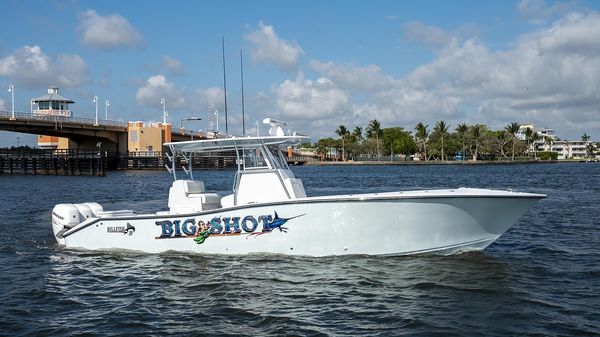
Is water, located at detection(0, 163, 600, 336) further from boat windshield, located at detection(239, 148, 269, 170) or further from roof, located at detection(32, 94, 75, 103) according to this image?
roof, located at detection(32, 94, 75, 103)

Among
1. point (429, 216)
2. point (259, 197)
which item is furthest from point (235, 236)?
point (429, 216)

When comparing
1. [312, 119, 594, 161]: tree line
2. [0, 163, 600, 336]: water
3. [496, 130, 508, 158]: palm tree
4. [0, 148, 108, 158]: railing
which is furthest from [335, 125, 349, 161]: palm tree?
[0, 163, 600, 336]: water

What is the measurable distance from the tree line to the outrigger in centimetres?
14464

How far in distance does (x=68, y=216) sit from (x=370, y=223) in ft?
26.4

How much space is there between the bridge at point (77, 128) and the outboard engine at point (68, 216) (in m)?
65.4

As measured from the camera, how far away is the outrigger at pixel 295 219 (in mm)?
12047

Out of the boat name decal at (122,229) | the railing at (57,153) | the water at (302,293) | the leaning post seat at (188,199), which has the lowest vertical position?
the water at (302,293)

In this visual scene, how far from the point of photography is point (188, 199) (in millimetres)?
13766

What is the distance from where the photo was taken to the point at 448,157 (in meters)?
163

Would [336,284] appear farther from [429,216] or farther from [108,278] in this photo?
[108,278]

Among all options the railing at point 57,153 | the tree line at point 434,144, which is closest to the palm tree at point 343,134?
the tree line at point 434,144

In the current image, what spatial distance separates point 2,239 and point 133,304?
32.0 feet

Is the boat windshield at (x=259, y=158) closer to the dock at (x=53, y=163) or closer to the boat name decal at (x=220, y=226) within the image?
the boat name decal at (x=220, y=226)

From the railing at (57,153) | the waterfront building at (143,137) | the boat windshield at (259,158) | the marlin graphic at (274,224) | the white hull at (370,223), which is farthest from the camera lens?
the waterfront building at (143,137)
